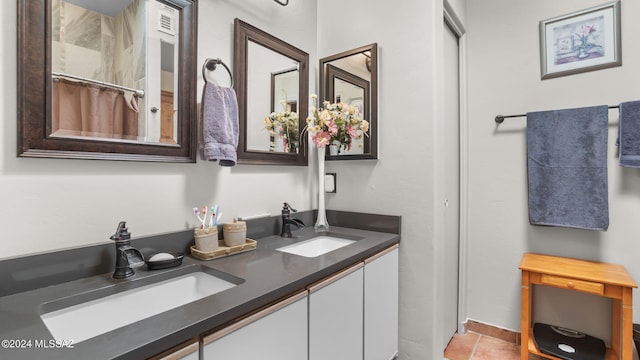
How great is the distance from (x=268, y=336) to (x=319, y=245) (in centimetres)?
85

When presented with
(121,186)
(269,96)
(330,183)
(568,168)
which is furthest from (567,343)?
(121,186)

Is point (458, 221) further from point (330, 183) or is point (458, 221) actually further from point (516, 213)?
point (330, 183)

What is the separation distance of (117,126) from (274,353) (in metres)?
0.95

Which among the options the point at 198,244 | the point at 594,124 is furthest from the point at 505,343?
the point at 198,244

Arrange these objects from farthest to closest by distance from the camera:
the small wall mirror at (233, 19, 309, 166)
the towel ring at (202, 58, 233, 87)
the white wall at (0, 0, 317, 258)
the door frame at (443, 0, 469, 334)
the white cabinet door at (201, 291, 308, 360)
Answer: the door frame at (443, 0, 469, 334)
the small wall mirror at (233, 19, 309, 166)
the towel ring at (202, 58, 233, 87)
the white wall at (0, 0, 317, 258)
the white cabinet door at (201, 291, 308, 360)

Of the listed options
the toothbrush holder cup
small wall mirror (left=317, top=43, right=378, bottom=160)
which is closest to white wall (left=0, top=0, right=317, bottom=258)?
the toothbrush holder cup

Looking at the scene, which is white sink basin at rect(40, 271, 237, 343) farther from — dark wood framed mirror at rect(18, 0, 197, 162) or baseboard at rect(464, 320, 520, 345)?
baseboard at rect(464, 320, 520, 345)

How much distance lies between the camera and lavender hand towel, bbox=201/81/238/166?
1227 millimetres

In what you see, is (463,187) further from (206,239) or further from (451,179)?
(206,239)

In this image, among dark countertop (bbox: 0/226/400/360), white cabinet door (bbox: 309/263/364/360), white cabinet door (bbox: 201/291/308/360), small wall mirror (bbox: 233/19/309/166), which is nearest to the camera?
dark countertop (bbox: 0/226/400/360)

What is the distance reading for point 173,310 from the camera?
2.31 feet

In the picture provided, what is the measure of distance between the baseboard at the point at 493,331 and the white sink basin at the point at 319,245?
1294 millimetres

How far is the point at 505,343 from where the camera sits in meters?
1.98

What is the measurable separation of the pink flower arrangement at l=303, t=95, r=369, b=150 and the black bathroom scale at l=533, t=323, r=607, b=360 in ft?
5.17
